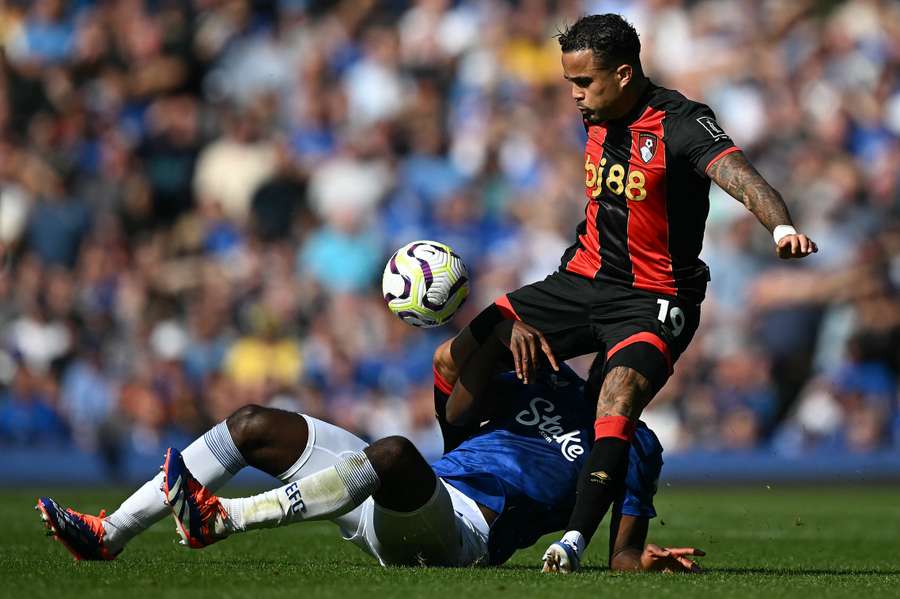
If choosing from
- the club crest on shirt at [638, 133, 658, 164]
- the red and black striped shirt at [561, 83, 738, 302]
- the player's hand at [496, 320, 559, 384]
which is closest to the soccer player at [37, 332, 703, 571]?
the player's hand at [496, 320, 559, 384]

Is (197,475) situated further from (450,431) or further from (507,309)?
(507,309)

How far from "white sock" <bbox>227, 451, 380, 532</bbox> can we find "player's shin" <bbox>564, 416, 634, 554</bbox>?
888mm

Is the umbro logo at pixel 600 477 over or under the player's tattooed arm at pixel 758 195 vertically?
under

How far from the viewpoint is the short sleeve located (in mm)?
6840

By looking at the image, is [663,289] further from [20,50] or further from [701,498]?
[20,50]

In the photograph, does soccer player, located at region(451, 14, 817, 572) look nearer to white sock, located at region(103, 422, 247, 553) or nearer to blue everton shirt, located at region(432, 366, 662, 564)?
blue everton shirt, located at region(432, 366, 662, 564)

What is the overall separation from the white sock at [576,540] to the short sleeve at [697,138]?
179 cm

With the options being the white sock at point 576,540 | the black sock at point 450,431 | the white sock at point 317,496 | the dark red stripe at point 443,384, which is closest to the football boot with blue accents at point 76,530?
the white sock at point 317,496

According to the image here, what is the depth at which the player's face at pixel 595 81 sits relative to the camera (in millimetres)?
7188

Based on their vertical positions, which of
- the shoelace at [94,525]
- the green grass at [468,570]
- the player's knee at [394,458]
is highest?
the player's knee at [394,458]

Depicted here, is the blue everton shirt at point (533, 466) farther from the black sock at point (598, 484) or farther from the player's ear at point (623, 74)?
the player's ear at point (623, 74)

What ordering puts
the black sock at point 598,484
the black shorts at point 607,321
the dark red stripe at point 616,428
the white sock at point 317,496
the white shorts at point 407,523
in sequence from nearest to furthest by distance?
the white sock at point 317,496
the white shorts at point 407,523
the black sock at point 598,484
the dark red stripe at point 616,428
the black shorts at point 607,321

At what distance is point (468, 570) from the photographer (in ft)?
20.4

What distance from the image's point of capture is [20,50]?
17922 millimetres
